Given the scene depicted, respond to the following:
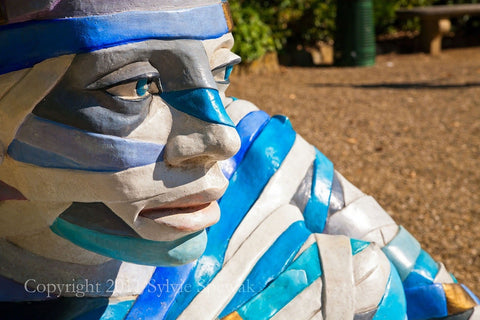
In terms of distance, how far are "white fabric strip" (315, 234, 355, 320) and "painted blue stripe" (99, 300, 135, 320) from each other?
41 centimetres

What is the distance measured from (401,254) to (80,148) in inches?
36.4

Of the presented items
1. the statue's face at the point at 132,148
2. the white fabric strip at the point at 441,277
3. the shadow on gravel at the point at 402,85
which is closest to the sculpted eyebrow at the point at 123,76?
the statue's face at the point at 132,148

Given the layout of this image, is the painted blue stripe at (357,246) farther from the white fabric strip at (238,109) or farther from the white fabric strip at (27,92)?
the white fabric strip at (27,92)

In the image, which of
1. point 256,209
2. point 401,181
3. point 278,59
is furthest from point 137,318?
point 278,59

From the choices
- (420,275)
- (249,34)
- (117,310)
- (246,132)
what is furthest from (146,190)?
(249,34)

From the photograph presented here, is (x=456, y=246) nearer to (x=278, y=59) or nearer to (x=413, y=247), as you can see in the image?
(x=413, y=247)

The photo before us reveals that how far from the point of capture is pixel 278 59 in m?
8.49

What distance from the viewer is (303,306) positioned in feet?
4.98

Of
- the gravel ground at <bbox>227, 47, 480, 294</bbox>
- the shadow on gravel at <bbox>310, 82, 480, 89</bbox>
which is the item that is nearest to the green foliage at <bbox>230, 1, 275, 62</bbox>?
the gravel ground at <bbox>227, 47, 480, 294</bbox>

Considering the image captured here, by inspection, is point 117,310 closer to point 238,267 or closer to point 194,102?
point 238,267

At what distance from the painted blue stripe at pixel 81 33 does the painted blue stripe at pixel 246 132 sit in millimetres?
530

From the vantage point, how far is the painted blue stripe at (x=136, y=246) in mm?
1318

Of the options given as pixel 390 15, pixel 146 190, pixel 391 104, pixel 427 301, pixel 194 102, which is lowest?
pixel 390 15

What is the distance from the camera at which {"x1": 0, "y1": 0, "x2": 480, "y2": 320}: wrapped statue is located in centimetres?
119
